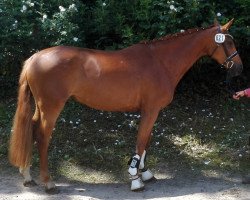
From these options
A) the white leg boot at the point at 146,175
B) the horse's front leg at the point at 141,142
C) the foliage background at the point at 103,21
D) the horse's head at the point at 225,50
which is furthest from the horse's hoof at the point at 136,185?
the foliage background at the point at 103,21

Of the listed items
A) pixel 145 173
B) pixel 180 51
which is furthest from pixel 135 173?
pixel 180 51

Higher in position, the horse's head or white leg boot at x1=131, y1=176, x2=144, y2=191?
the horse's head

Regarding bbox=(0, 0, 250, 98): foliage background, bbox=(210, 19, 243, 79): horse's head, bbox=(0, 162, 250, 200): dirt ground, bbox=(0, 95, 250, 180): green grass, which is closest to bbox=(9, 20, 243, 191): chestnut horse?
bbox=(210, 19, 243, 79): horse's head

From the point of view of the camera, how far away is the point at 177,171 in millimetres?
5598

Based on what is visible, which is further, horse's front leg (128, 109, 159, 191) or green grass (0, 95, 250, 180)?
green grass (0, 95, 250, 180)

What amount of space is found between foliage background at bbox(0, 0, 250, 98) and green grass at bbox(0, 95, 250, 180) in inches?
36.7

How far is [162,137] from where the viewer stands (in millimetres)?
6480

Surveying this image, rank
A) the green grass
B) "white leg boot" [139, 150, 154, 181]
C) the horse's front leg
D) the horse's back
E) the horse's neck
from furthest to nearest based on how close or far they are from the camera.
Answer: the green grass → "white leg boot" [139, 150, 154, 181] → the horse's neck → the horse's front leg → the horse's back

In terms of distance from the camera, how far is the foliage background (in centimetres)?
632

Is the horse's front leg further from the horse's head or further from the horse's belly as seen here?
the horse's head

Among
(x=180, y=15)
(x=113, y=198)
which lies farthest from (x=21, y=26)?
(x=113, y=198)

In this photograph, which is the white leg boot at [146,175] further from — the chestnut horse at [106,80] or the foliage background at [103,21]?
the foliage background at [103,21]

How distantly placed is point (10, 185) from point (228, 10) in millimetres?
4173

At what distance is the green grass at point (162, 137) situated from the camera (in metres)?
5.81
